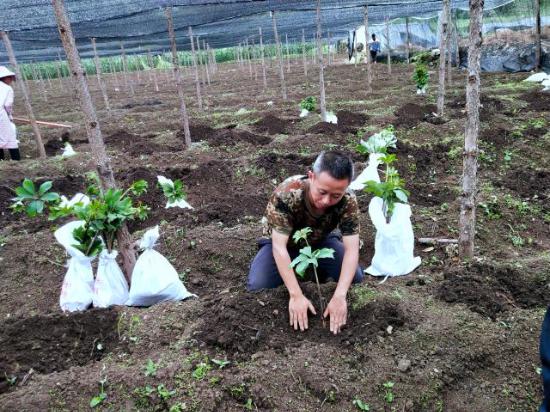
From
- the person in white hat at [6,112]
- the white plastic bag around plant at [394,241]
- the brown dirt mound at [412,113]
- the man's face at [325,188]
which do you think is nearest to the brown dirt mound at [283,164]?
the brown dirt mound at [412,113]

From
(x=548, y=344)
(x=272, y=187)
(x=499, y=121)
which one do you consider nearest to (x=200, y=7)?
(x=272, y=187)

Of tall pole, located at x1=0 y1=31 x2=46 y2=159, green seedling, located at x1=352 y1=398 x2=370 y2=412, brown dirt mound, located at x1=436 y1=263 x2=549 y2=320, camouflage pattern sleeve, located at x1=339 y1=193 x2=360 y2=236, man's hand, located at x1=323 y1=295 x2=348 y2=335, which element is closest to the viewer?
green seedling, located at x1=352 y1=398 x2=370 y2=412

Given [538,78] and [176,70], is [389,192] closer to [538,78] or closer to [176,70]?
[176,70]

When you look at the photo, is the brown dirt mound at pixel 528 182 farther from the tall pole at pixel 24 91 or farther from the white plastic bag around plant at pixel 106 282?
the tall pole at pixel 24 91

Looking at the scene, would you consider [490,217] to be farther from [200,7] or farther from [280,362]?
[200,7]

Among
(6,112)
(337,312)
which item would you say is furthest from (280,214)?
(6,112)

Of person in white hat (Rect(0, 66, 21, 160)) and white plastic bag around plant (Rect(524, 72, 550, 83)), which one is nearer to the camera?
person in white hat (Rect(0, 66, 21, 160))

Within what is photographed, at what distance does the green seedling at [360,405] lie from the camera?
6.27 ft

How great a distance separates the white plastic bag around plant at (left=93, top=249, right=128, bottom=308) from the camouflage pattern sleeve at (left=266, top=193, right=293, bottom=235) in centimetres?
101

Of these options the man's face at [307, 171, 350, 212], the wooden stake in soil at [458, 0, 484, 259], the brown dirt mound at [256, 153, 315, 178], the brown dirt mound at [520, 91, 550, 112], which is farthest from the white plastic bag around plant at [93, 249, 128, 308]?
the brown dirt mound at [520, 91, 550, 112]

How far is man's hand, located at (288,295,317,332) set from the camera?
7.58 feet

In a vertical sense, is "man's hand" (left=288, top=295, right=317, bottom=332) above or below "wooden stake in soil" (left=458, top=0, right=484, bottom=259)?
below

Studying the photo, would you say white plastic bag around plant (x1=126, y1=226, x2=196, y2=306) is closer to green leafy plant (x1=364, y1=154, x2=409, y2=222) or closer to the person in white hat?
green leafy plant (x1=364, y1=154, x2=409, y2=222)

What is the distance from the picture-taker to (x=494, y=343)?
2170 mm
